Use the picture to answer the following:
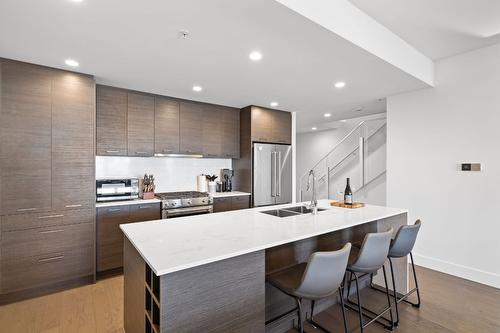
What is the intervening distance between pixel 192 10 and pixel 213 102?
2.51 m

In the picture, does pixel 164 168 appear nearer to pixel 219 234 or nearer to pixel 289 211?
pixel 289 211

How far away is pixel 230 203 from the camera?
4.12 metres

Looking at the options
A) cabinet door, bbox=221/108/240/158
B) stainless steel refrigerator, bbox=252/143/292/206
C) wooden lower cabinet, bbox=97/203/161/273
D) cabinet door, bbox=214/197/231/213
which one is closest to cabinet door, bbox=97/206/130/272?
wooden lower cabinet, bbox=97/203/161/273

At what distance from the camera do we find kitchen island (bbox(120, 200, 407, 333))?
48.4 inches

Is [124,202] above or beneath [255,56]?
beneath

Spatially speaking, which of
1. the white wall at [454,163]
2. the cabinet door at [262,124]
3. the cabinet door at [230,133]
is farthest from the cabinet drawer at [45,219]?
the white wall at [454,163]

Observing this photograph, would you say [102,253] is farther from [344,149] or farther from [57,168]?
[344,149]

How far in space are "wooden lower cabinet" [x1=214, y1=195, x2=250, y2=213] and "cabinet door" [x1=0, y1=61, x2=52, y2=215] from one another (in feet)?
6.99

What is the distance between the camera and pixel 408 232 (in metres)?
2.21

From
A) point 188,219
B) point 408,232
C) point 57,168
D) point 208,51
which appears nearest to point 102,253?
point 57,168

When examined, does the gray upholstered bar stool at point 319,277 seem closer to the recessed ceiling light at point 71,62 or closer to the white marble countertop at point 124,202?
the white marble countertop at point 124,202

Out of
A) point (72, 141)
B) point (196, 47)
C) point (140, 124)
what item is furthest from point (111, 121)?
point (196, 47)

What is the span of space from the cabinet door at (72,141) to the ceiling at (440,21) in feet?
10.0

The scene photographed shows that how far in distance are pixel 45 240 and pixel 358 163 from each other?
6.21m
